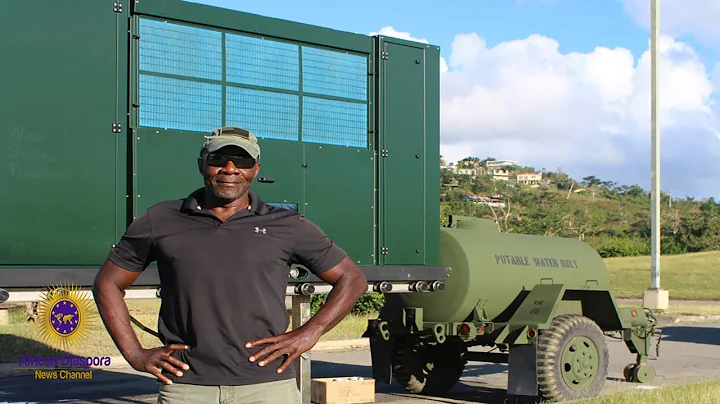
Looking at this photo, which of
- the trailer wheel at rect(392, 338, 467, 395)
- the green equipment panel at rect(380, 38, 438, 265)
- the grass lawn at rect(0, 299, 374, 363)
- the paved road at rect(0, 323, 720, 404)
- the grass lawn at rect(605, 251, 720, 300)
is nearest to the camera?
the green equipment panel at rect(380, 38, 438, 265)

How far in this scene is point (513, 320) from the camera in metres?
11.5

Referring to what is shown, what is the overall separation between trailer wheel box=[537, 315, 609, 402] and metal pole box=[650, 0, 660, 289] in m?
20.0

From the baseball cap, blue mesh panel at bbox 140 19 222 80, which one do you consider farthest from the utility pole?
the baseball cap

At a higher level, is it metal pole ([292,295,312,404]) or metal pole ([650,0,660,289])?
metal pole ([650,0,660,289])

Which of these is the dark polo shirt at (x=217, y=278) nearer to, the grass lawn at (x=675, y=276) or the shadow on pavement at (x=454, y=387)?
the shadow on pavement at (x=454, y=387)

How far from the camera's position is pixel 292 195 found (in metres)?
9.66

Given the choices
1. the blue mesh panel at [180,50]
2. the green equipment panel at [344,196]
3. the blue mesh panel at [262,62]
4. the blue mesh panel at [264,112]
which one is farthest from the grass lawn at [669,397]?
the blue mesh panel at [180,50]

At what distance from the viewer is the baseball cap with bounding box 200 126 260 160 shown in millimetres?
4094

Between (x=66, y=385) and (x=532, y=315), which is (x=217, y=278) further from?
(x=66, y=385)

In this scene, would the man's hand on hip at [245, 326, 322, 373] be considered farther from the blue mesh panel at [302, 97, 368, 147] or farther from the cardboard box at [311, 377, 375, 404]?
the cardboard box at [311, 377, 375, 404]

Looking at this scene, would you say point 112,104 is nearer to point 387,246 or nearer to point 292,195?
point 292,195

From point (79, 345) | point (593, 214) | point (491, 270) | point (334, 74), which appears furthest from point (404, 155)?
point (593, 214)

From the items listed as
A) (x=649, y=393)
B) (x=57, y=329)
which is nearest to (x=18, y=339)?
(x=57, y=329)

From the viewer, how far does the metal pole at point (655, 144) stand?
3098 cm
